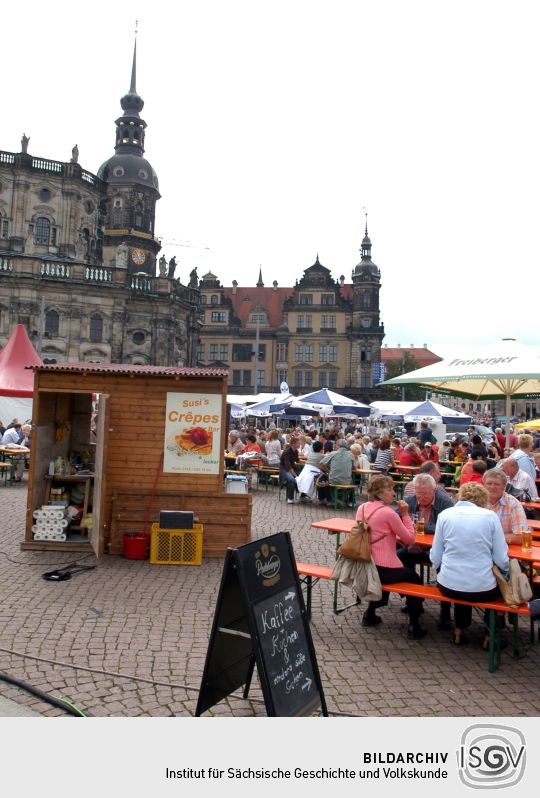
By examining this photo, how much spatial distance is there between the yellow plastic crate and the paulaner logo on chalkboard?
192 inches

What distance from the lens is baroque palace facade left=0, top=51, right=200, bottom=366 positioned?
48.3 metres

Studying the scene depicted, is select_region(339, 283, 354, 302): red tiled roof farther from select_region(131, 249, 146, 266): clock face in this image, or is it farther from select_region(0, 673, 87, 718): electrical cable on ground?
select_region(0, 673, 87, 718): electrical cable on ground

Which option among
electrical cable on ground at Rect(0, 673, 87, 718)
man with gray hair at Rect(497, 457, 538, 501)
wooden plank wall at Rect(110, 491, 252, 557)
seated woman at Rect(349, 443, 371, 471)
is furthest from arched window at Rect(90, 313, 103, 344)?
electrical cable on ground at Rect(0, 673, 87, 718)

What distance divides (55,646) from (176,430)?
446 cm

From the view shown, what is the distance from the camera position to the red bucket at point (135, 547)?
9461mm

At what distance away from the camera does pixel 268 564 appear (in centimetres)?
457

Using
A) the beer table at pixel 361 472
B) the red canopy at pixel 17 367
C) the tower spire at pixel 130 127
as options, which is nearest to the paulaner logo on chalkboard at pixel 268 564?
the beer table at pixel 361 472

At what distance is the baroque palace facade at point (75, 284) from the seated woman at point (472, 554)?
4278 cm

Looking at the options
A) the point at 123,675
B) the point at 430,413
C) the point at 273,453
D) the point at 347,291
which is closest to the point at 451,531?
the point at 123,675

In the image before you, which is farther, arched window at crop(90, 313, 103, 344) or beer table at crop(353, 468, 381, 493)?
arched window at crop(90, 313, 103, 344)

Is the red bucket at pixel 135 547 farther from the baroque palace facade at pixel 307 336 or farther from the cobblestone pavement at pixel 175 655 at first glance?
the baroque palace facade at pixel 307 336

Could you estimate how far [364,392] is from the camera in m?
76.6

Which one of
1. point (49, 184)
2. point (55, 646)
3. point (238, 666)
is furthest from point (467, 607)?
point (49, 184)
